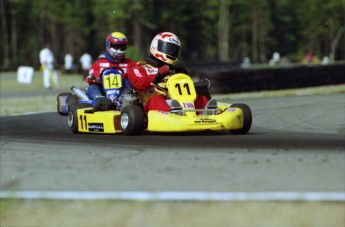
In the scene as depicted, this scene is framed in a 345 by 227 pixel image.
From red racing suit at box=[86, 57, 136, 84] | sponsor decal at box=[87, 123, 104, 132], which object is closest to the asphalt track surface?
sponsor decal at box=[87, 123, 104, 132]

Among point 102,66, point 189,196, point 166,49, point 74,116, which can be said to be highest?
point 166,49

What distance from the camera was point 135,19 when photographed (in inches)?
3912

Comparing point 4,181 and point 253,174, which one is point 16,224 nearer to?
point 4,181

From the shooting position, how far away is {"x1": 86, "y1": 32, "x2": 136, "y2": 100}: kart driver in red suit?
44.9ft

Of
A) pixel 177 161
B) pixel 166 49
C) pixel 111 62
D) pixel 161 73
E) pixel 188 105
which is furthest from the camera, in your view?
pixel 111 62

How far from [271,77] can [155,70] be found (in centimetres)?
1382

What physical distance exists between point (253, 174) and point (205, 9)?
10711 centimetres

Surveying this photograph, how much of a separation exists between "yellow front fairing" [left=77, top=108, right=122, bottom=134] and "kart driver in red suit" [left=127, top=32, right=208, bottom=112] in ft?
1.45

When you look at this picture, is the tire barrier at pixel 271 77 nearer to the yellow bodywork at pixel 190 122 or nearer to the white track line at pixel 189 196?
the yellow bodywork at pixel 190 122

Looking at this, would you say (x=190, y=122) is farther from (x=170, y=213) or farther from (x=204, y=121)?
(x=170, y=213)

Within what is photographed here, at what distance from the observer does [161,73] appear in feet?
38.0

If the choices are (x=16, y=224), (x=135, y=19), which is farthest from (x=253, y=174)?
(x=135, y=19)

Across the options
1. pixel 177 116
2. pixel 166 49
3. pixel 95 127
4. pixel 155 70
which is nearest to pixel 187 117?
pixel 177 116

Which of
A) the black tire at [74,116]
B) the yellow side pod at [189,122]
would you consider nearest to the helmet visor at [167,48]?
the yellow side pod at [189,122]
